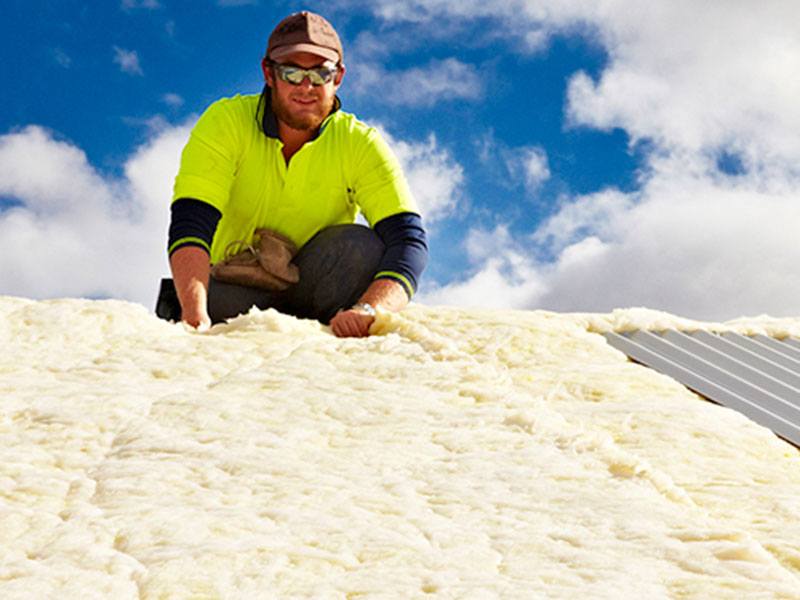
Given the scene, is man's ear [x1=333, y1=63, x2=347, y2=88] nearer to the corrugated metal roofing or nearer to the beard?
the beard

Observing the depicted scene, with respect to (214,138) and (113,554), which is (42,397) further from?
(214,138)

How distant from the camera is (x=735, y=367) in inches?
131

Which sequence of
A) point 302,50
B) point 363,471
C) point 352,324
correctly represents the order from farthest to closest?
1. point 302,50
2. point 352,324
3. point 363,471

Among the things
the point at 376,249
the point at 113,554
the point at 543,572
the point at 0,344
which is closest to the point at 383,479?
the point at 543,572

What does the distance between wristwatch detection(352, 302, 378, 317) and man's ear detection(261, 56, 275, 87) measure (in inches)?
43.9

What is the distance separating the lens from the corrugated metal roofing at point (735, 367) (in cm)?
282

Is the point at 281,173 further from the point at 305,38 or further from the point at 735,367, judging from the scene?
the point at 735,367

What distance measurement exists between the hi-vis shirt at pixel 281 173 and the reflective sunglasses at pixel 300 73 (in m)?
0.22

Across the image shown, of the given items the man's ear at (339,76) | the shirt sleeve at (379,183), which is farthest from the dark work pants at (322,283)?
the man's ear at (339,76)

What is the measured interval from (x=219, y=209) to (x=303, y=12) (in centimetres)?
92

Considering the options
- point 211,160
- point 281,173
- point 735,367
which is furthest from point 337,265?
point 735,367

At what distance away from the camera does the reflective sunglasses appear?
3691 millimetres

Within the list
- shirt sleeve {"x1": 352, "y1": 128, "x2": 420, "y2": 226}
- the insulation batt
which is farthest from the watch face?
shirt sleeve {"x1": 352, "y1": 128, "x2": 420, "y2": 226}

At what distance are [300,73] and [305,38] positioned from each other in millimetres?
142
